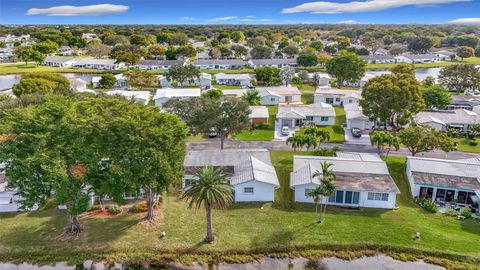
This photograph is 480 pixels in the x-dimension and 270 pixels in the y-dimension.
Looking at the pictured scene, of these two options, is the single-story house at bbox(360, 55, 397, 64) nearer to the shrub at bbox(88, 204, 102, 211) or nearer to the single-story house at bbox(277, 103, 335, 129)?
the single-story house at bbox(277, 103, 335, 129)

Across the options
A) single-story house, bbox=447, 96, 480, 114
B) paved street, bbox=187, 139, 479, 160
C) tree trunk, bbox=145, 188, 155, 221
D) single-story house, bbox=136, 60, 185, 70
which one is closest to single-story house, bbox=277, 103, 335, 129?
paved street, bbox=187, 139, 479, 160

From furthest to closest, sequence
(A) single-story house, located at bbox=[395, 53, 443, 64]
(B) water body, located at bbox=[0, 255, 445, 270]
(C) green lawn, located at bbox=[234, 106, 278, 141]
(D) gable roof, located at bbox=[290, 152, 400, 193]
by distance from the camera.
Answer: (A) single-story house, located at bbox=[395, 53, 443, 64], (C) green lawn, located at bbox=[234, 106, 278, 141], (D) gable roof, located at bbox=[290, 152, 400, 193], (B) water body, located at bbox=[0, 255, 445, 270]

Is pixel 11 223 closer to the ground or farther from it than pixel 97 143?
closer to the ground

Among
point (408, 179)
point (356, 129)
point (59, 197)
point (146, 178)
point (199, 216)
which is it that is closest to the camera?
point (59, 197)

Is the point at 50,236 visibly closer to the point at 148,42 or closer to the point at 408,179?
the point at 408,179

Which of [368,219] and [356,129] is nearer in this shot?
[368,219]

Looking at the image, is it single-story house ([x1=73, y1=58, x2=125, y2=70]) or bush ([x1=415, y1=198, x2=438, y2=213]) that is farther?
single-story house ([x1=73, y1=58, x2=125, y2=70])

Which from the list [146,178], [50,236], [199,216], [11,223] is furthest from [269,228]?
[11,223]
